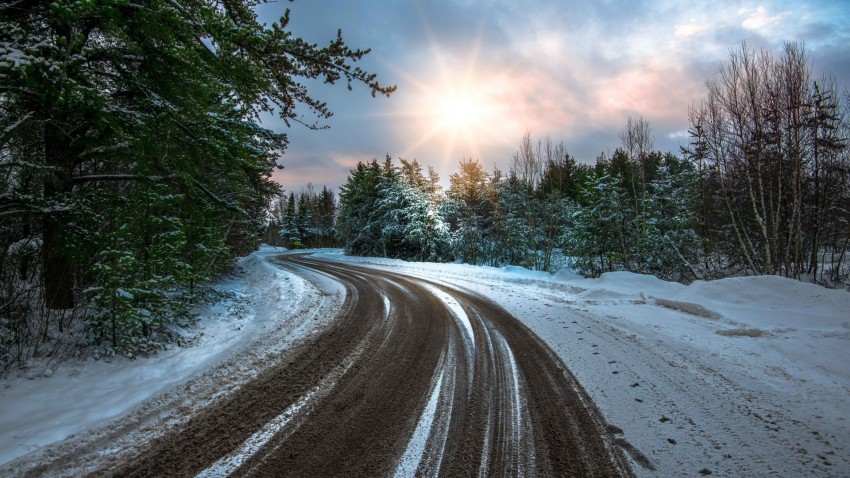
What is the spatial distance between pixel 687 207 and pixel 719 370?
19.2 m

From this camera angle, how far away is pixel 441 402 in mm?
3373

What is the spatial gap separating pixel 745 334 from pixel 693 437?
4066mm

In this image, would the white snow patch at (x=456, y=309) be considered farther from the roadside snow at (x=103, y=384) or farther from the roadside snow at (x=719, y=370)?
the roadside snow at (x=103, y=384)

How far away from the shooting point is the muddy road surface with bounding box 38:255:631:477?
240 centimetres

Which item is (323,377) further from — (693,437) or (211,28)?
(211,28)

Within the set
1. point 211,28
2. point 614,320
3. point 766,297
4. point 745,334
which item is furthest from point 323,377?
point 766,297

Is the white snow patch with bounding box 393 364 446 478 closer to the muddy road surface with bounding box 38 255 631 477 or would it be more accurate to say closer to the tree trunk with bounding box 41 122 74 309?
the muddy road surface with bounding box 38 255 631 477

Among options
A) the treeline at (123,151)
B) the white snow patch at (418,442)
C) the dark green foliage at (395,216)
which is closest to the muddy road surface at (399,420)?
the white snow patch at (418,442)

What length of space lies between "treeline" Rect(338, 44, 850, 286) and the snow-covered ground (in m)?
7.39

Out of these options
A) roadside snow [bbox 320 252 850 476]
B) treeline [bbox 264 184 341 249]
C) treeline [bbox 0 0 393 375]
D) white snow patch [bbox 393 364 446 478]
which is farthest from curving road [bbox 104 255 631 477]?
treeline [bbox 264 184 341 249]

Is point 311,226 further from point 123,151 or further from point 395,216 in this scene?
point 123,151

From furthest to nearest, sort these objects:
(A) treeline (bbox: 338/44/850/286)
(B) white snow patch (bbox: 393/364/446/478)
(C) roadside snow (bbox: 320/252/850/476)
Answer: (A) treeline (bbox: 338/44/850/286)
(C) roadside snow (bbox: 320/252/850/476)
(B) white snow patch (bbox: 393/364/446/478)

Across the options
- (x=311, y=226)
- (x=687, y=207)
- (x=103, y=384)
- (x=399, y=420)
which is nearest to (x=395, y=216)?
(x=687, y=207)

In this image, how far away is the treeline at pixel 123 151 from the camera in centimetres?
411
